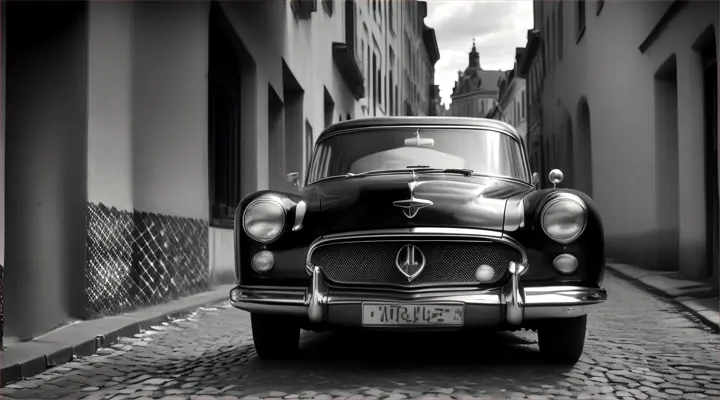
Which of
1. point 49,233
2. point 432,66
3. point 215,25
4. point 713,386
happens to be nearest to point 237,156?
point 215,25

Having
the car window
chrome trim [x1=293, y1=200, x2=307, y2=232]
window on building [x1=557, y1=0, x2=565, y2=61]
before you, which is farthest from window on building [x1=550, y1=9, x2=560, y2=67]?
chrome trim [x1=293, y1=200, x2=307, y2=232]

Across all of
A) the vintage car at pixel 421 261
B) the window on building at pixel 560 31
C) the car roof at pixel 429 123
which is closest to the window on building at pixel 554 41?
the window on building at pixel 560 31

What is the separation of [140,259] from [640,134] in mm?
8540

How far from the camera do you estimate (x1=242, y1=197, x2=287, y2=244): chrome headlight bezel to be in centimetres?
419

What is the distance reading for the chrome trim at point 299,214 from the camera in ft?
13.8

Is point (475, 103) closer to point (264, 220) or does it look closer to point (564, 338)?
point (564, 338)

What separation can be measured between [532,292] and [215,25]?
6.77 meters

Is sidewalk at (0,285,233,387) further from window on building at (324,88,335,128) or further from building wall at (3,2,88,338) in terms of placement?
window on building at (324,88,335,128)

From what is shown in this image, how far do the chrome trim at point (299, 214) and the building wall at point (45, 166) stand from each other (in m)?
2.30

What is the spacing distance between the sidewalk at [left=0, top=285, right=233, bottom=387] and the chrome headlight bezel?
1.36 meters

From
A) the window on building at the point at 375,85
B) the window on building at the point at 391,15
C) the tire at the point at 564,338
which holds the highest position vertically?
the window on building at the point at 391,15

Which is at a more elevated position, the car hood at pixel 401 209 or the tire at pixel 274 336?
the car hood at pixel 401 209

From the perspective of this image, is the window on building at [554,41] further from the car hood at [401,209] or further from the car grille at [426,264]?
the car grille at [426,264]

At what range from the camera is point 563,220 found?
4.03 m
